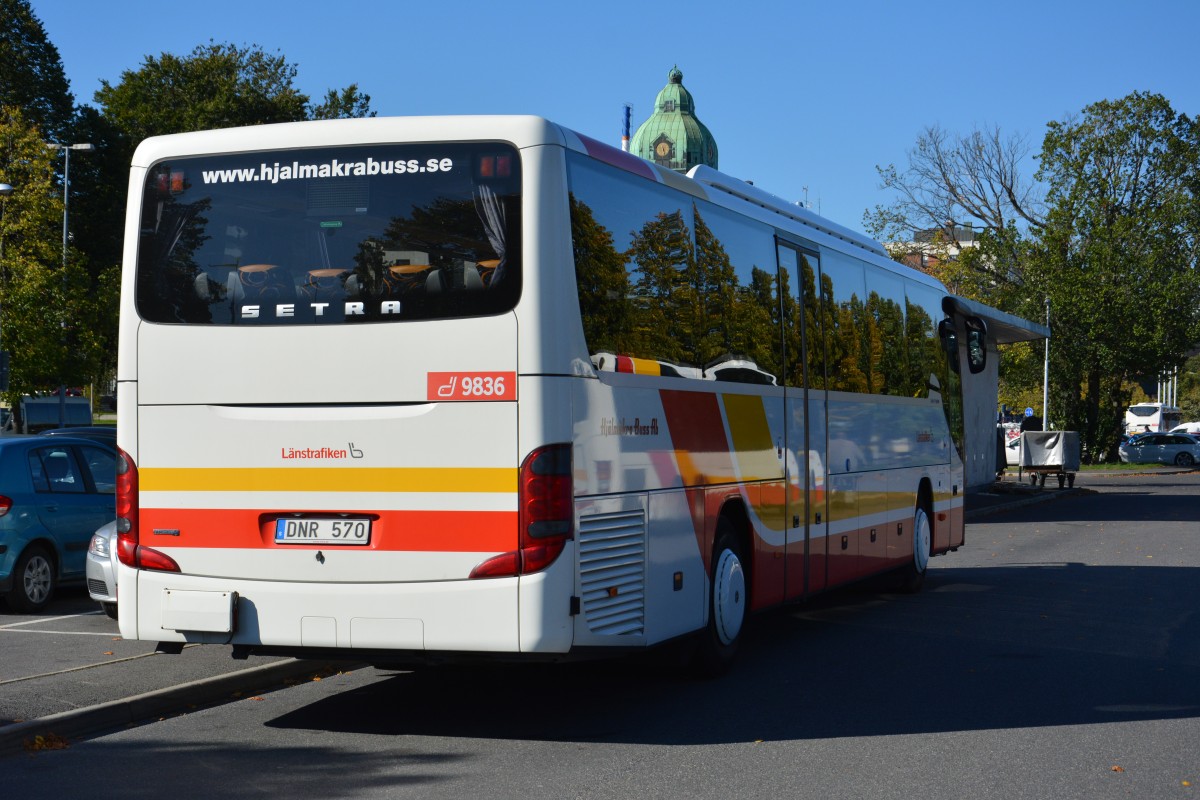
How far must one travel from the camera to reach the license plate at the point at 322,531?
7.59 metres

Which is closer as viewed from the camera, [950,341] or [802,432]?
[802,432]

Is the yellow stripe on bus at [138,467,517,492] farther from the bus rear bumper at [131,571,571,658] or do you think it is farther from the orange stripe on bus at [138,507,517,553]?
the bus rear bumper at [131,571,571,658]

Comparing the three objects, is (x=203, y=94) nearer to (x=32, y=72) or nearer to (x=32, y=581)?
(x=32, y=72)

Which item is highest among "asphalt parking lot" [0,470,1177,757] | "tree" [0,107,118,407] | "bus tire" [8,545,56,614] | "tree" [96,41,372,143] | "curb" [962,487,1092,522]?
"tree" [96,41,372,143]

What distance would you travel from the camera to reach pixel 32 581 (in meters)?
13.2

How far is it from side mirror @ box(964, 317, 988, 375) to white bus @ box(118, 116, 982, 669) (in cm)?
788

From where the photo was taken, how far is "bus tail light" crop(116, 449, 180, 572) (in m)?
7.97

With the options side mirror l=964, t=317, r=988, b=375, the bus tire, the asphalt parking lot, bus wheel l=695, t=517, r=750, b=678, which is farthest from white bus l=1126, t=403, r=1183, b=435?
the asphalt parking lot

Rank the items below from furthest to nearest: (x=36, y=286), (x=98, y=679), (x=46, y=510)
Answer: (x=36, y=286) < (x=46, y=510) < (x=98, y=679)

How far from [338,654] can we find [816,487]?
5.09 meters

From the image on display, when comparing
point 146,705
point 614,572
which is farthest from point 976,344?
point 146,705

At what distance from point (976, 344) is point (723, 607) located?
7.53 metres

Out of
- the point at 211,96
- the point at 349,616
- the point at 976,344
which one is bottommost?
the point at 349,616

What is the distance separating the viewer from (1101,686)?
373 inches
